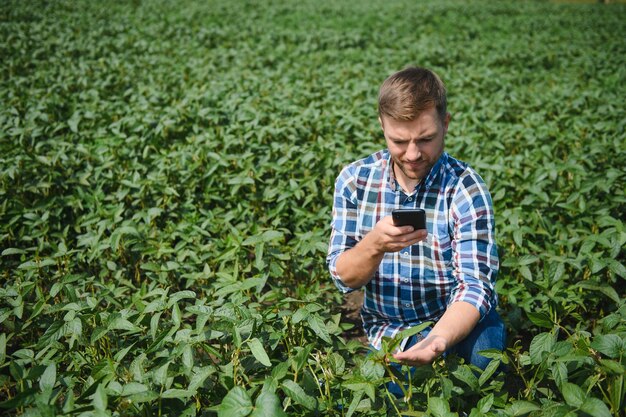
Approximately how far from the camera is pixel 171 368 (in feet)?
5.18

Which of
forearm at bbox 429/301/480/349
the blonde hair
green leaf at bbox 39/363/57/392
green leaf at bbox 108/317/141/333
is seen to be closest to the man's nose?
the blonde hair

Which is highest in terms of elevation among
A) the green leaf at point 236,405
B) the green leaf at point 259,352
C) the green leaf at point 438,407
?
the green leaf at point 236,405

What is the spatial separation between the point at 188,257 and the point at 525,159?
2800 millimetres

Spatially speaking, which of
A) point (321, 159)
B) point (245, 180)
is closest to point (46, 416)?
point (245, 180)

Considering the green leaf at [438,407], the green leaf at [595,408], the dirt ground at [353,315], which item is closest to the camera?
the green leaf at [595,408]

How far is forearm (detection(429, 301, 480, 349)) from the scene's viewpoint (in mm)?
1526

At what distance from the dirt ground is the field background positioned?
59mm

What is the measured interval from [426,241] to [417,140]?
0.45 m

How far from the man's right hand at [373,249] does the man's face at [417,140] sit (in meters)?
0.30

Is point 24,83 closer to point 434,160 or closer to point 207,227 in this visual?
point 207,227

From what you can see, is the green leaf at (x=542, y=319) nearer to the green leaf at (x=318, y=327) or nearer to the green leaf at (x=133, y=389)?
the green leaf at (x=318, y=327)

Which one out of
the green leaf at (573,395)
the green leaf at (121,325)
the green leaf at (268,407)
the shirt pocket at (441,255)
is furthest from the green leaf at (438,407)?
the green leaf at (121,325)

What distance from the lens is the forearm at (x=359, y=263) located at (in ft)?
5.39

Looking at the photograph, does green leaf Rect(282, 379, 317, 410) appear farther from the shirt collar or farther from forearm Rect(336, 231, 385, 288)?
the shirt collar
